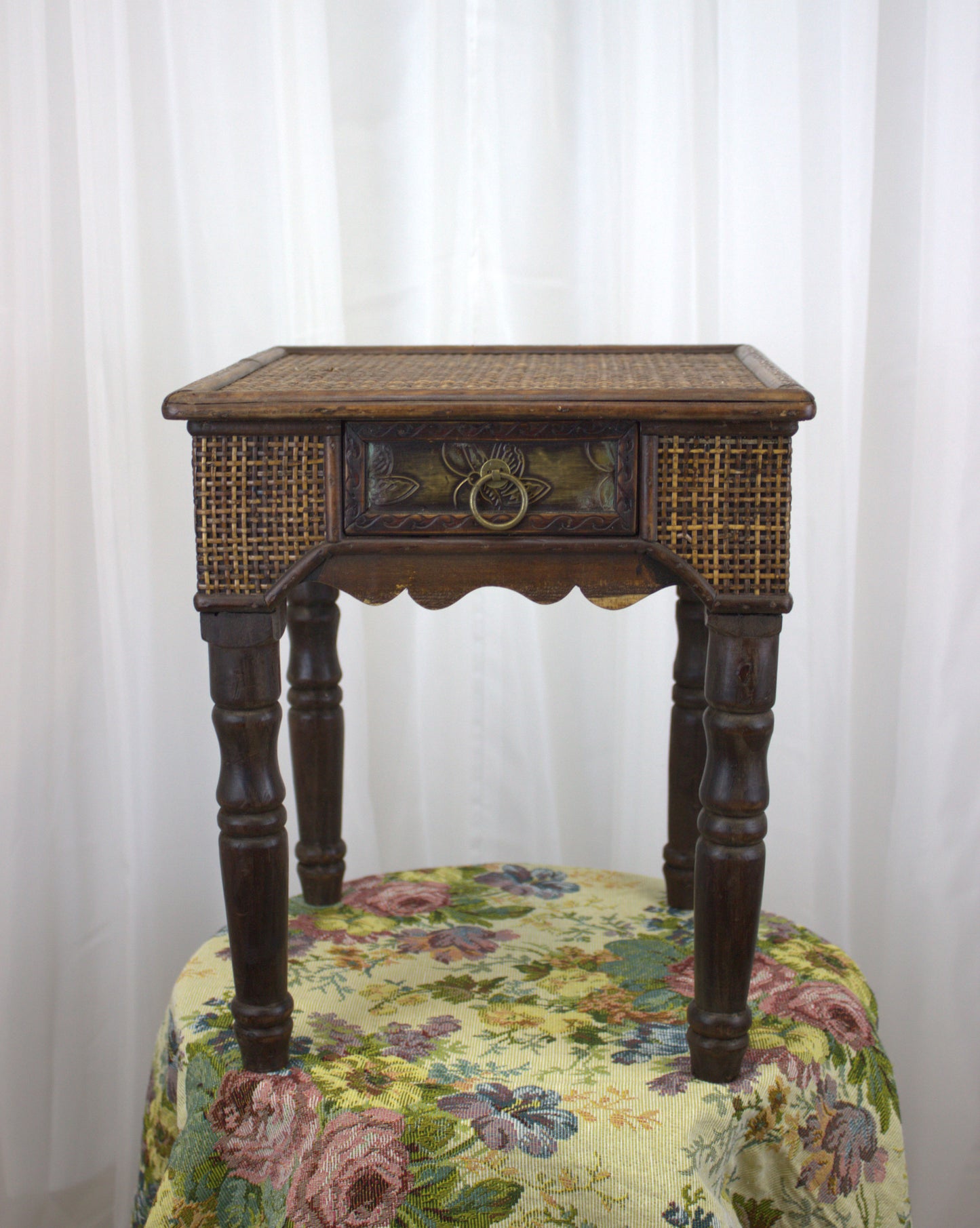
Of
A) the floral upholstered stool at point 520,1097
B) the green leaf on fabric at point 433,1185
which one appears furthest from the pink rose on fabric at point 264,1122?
the green leaf on fabric at point 433,1185

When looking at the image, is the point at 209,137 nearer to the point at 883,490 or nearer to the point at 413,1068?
the point at 883,490

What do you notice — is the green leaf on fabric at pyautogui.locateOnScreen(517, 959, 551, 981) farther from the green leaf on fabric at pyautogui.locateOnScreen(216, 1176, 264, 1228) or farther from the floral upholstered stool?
the green leaf on fabric at pyautogui.locateOnScreen(216, 1176, 264, 1228)

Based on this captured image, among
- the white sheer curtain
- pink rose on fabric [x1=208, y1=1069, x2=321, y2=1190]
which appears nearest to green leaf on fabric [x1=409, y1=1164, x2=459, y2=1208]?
pink rose on fabric [x1=208, y1=1069, x2=321, y2=1190]

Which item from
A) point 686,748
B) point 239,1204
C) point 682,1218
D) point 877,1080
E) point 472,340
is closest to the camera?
point 682,1218

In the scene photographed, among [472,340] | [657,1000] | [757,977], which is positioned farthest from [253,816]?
[472,340]

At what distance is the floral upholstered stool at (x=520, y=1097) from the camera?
1005 mm

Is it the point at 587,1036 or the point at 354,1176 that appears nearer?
the point at 354,1176

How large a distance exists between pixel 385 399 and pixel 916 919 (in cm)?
118

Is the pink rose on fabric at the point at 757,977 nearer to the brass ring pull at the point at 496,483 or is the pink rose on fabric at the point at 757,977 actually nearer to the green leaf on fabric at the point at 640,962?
the green leaf on fabric at the point at 640,962

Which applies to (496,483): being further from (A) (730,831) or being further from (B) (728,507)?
(A) (730,831)

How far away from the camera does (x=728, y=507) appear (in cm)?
Result: 100

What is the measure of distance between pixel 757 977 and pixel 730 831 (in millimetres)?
321

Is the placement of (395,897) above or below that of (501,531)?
below

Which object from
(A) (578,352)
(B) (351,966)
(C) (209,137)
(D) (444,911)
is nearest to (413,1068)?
(B) (351,966)
